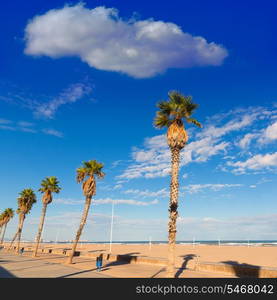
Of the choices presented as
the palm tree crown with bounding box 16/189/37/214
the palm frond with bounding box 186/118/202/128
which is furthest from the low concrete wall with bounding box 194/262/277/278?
the palm tree crown with bounding box 16/189/37/214

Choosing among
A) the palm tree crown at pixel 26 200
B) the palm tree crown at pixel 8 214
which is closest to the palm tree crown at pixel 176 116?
the palm tree crown at pixel 26 200

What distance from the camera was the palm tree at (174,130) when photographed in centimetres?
2139

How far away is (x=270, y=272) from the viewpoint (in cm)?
2192

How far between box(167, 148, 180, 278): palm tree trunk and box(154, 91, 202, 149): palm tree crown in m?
0.94

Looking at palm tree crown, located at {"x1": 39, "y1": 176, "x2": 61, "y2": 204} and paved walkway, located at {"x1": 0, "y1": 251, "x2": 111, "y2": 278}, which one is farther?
palm tree crown, located at {"x1": 39, "y1": 176, "x2": 61, "y2": 204}

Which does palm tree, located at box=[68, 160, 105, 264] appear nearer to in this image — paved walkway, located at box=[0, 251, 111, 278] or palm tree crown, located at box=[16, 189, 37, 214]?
A: paved walkway, located at box=[0, 251, 111, 278]

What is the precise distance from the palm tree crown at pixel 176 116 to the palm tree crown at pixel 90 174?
16937mm

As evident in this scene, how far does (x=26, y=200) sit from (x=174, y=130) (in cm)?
5668

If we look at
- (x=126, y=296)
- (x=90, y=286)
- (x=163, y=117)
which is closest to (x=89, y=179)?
(x=163, y=117)

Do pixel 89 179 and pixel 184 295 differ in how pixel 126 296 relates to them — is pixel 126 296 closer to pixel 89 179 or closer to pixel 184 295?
pixel 184 295

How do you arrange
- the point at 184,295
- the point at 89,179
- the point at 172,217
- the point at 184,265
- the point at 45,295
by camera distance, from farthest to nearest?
the point at 89,179
the point at 184,265
the point at 172,217
the point at 184,295
the point at 45,295

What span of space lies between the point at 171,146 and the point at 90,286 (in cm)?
1109

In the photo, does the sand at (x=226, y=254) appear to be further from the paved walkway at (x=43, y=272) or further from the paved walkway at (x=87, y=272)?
the paved walkway at (x=43, y=272)

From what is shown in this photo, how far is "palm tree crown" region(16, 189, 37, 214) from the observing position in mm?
70500
